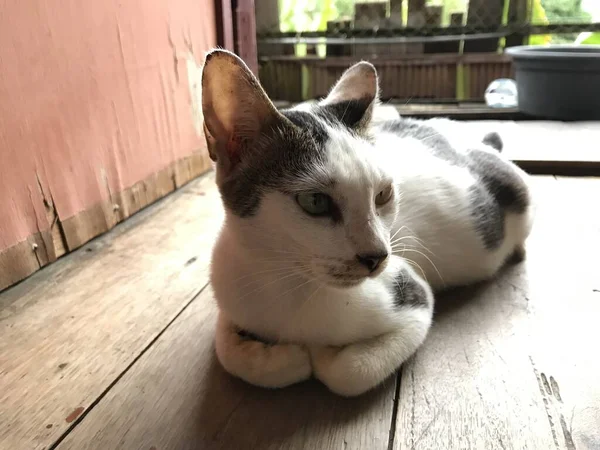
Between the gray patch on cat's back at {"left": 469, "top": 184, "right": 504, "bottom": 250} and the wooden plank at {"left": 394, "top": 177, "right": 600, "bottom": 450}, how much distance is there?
109mm

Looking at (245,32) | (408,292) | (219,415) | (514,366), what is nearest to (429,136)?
(408,292)

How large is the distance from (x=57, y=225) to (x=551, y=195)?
1.58 m

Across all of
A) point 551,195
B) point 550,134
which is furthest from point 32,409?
point 550,134

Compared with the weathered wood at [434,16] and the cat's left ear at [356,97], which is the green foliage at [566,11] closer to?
the weathered wood at [434,16]

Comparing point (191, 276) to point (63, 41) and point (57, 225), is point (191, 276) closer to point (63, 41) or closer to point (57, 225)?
point (57, 225)

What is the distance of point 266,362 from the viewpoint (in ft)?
2.97

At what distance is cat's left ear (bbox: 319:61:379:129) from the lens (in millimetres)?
969

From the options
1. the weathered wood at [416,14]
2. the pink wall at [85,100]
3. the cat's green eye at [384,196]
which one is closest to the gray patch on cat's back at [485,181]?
the cat's green eye at [384,196]

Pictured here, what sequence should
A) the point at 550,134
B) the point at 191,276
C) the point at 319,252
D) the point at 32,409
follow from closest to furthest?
the point at 319,252 < the point at 32,409 < the point at 191,276 < the point at 550,134

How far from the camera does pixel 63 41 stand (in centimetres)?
140

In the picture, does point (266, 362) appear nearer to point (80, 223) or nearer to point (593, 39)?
point (80, 223)

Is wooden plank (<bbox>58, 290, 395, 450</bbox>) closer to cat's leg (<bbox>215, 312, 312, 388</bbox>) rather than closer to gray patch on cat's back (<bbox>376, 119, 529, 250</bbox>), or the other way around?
cat's leg (<bbox>215, 312, 312, 388</bbox>)

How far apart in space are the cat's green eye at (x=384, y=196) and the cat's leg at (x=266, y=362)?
29 cm

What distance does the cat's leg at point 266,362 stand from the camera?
90 centimetres
